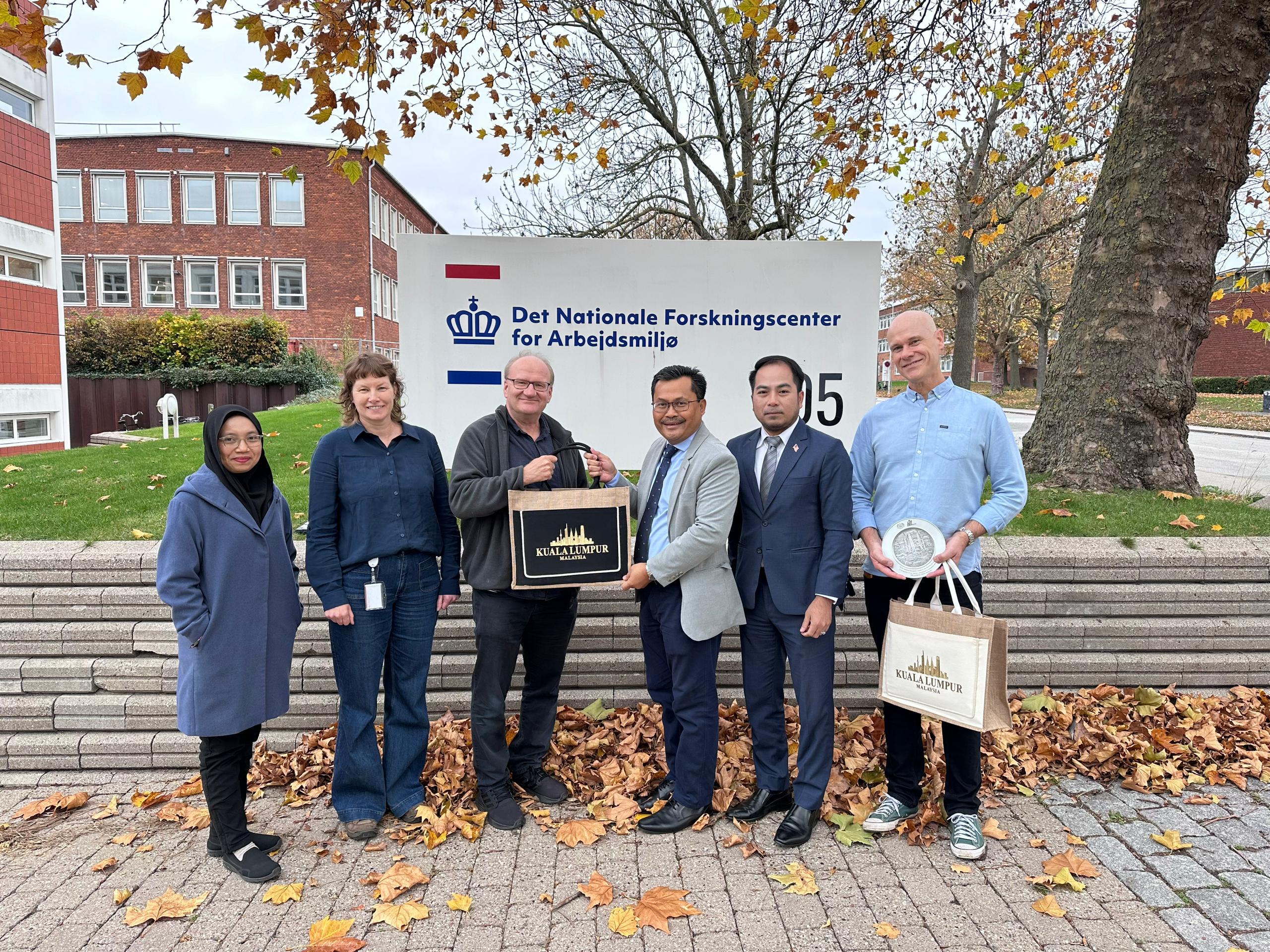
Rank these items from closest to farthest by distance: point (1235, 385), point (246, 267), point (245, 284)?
1. point (246, 267)
2. point (245, 284)
3. point (1235, 385)

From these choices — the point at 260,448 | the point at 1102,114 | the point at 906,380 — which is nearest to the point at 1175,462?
the point at 906,380

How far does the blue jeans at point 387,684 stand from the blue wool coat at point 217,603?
0.34 meters

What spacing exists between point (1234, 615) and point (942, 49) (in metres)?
6.21

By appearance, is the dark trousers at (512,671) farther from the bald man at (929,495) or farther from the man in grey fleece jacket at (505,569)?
the bald man at (929,495)

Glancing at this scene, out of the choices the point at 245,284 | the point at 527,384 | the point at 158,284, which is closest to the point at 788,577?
the point at 527,384

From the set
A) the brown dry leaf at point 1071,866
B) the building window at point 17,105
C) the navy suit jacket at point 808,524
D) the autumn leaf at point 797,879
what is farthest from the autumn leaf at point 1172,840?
the building window at point 17,105

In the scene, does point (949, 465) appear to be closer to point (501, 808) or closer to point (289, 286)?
point (501, 808)

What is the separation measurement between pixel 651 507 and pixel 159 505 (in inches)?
170

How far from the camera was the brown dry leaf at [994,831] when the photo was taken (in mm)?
3283

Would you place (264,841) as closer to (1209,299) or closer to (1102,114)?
(1209,299)

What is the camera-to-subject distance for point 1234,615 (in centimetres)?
452

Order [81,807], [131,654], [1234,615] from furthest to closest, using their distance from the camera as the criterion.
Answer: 1. [1234,615]
2. [131,654]
3. [81,807]

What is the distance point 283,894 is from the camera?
2.93 metres

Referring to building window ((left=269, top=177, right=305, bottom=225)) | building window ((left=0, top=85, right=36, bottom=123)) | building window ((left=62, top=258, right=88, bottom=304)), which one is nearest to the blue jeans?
building window ((left=0, top=85, right=36, bottom=123))
